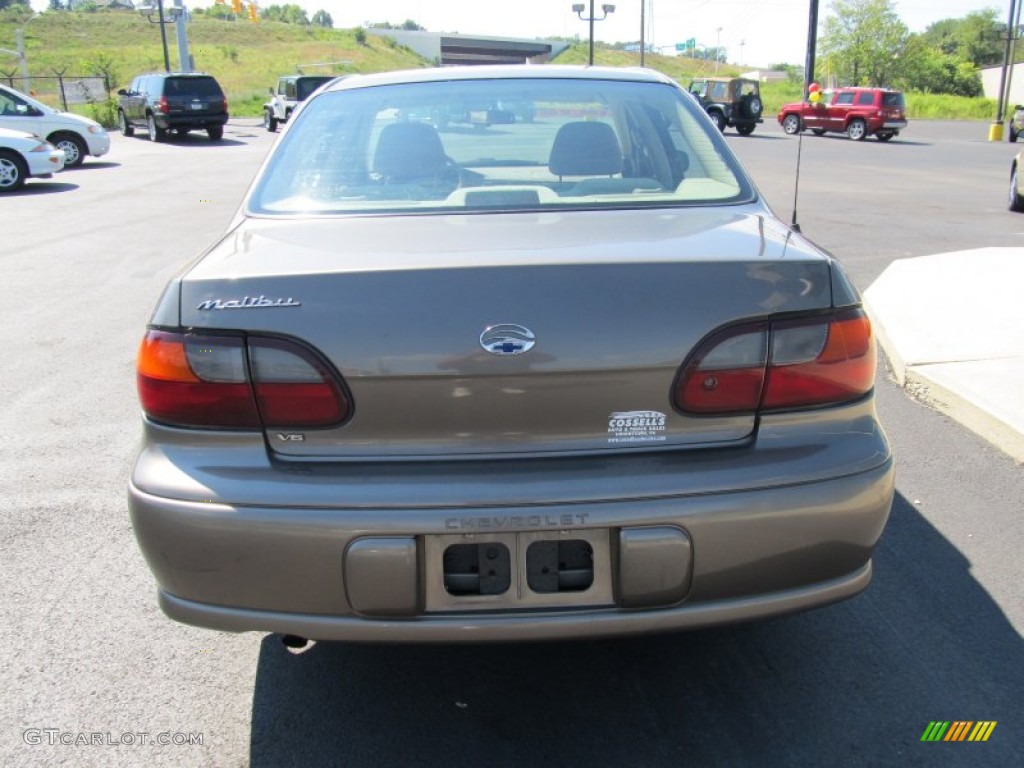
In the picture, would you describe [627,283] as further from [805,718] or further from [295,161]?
[295,161]

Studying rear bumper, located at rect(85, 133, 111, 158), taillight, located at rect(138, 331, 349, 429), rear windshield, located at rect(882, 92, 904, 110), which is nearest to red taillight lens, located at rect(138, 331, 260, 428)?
taillight, located at rect(138, 331, 349, 429)

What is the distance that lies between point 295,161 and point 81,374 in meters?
3.26

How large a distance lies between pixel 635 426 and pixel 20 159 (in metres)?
16.2

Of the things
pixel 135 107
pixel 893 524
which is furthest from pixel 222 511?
pixel 135 107

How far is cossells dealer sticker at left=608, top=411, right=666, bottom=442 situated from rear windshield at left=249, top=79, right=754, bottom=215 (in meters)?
0.88

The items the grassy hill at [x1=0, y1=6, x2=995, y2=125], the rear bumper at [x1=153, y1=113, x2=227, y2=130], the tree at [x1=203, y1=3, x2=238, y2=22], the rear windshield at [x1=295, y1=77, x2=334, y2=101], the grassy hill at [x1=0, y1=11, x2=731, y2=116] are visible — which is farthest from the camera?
the tree at [x1=203, y1=3, x2=238, y2=22]

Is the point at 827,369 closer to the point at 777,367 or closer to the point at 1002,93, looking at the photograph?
the point at 777,367

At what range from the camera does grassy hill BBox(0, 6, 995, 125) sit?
5838cm

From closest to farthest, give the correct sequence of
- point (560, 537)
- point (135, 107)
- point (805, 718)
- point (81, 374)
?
point (560, 537) < point (805, 718) < point (81, 374) < point (135, 107)

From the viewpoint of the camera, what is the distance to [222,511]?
6.94 feet

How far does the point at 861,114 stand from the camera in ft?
108

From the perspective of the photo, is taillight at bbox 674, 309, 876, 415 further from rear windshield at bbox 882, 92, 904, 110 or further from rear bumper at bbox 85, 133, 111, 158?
rear windshield at bbox 882, 92, 904, 110

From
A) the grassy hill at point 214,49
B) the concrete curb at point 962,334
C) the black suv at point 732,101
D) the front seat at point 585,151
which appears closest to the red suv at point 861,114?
the black suv at point 732,101

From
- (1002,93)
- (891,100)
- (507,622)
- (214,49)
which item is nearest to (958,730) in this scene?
(507,622)
